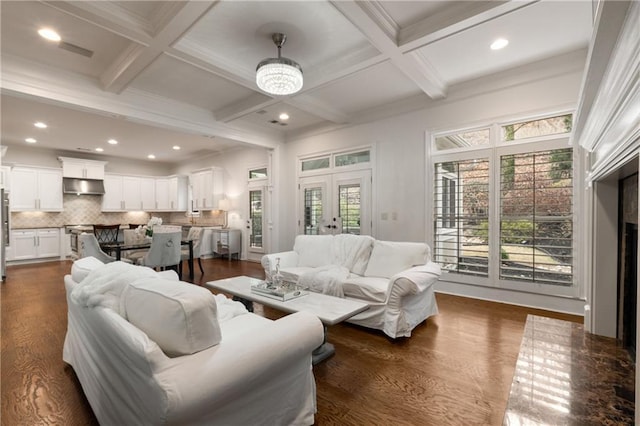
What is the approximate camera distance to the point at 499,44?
123 inches

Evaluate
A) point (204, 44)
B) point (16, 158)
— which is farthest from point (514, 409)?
point (16, 158)

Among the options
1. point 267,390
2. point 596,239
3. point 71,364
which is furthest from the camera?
point 596,239

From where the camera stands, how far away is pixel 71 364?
2.17 meters

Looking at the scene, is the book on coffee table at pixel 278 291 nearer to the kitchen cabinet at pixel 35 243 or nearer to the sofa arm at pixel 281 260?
the sofa arm at pixel 281 260

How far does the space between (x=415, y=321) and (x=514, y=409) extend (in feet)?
4.48

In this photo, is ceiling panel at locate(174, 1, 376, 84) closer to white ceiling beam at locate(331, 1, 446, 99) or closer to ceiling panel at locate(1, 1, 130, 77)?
white ceiling beam at locate(331, 1, 446, 99)

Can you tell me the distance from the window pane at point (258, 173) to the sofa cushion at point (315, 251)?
10.6ft

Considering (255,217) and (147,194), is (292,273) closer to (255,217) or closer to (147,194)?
(255,217)

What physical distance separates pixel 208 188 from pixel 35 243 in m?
4.11

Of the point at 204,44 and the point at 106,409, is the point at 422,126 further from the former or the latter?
the point at 106,409

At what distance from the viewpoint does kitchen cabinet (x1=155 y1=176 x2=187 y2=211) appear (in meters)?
8.88

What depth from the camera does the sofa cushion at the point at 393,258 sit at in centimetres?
328

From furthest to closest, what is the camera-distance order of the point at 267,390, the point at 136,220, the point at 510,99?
1. the point at 136,220
2. the point at 510,99
3. the point at 267,390

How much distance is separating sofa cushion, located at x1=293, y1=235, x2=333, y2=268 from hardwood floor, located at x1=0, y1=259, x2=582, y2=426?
2.81 feet
